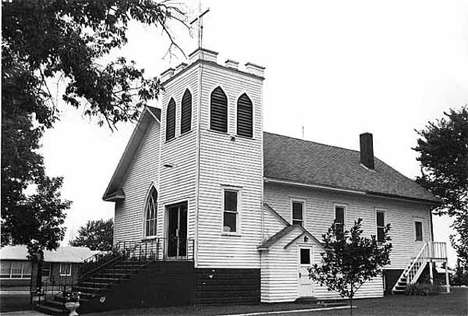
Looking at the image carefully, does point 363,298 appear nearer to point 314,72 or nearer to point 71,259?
point 314,72

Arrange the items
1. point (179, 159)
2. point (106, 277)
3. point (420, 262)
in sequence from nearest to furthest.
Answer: point (106, 277)
point (179, 159)
point (420, 262)

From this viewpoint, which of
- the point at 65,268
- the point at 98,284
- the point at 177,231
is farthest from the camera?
the point at 65,268

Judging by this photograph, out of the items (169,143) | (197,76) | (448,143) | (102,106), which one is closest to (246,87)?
(197,76)

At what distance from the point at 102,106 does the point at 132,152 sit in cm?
1544

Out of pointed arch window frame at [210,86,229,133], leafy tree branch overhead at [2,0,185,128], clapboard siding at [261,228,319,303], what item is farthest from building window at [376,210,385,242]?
leafy tree branch overhead at [2,0,185,128]

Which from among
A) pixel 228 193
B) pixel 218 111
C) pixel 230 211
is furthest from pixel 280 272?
pixel 218 111

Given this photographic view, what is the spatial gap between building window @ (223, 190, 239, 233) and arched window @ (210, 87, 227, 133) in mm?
2495

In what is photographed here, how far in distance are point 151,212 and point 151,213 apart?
5 centimetres

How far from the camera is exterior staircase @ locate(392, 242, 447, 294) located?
1035 inches

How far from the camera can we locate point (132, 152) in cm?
2558

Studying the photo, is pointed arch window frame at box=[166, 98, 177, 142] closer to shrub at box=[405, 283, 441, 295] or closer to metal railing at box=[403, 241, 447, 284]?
shrub at box=[405, 283, 441, 295]

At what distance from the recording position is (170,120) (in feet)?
72.8

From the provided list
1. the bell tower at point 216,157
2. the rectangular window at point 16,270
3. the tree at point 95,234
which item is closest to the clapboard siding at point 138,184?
the bell tower at point 216,157

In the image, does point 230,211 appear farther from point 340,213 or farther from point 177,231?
point 340,213
